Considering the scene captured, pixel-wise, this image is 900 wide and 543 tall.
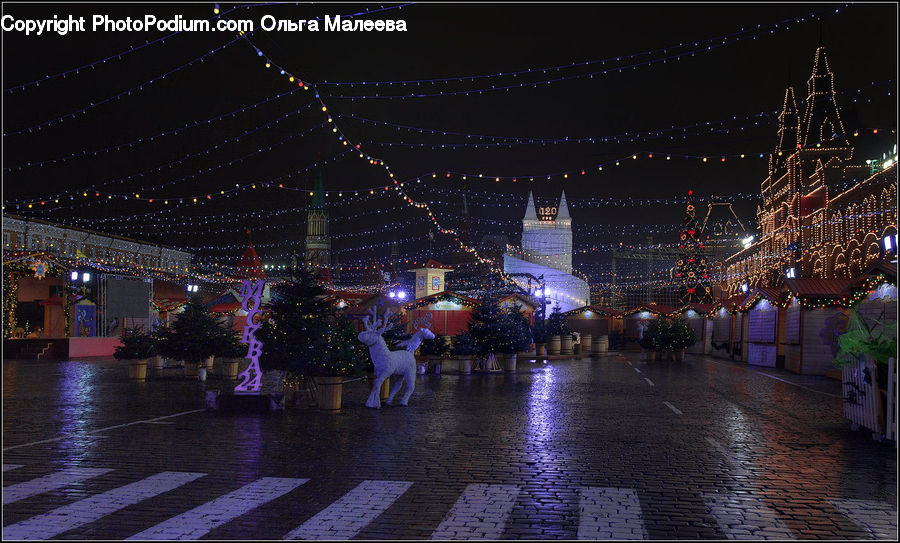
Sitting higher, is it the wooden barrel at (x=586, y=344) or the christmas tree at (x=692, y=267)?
the christmas tree at (x=692, y=267)

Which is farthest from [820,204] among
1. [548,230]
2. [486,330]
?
[548,230]

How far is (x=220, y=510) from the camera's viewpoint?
22.9 feet

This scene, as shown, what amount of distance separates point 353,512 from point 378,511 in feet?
0.76

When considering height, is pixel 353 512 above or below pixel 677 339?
above

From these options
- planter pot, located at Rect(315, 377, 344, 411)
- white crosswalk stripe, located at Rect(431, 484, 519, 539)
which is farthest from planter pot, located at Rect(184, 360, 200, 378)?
white crosswalk stripe, located at Rect(431, 484, 519, 539)

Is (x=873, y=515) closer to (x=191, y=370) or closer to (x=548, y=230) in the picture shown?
(x=191, y=370)

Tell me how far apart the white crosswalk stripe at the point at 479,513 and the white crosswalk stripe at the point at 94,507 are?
10.1ft

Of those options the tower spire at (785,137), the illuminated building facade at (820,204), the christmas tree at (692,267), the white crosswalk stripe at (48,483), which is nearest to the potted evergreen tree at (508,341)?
the illuminated building facade at (820,204)

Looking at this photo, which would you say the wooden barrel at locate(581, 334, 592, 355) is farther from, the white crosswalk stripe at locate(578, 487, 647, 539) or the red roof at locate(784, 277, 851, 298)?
the white crosswalk stripe at locate(578, 487, 647, 539)

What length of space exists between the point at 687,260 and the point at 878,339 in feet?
192

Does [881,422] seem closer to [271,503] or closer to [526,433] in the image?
[526,433]

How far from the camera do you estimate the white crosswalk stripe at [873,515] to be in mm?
6448

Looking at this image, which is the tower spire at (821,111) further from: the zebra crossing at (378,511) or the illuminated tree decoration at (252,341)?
the zebra crossing at (378,511)

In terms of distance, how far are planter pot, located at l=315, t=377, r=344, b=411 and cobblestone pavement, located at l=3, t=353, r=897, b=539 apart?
34 cm
